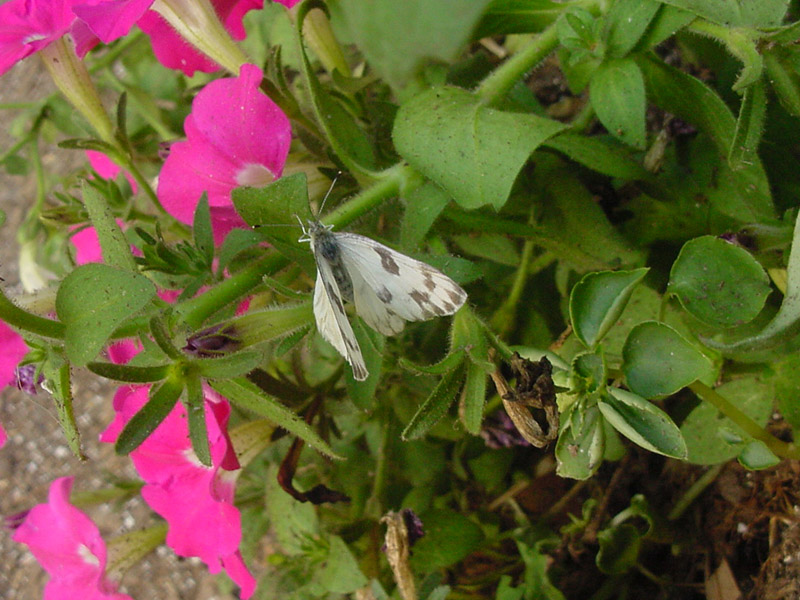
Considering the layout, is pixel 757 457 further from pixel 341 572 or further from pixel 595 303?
pixel 341 572

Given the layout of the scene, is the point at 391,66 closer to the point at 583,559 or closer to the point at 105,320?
the point at 105,320

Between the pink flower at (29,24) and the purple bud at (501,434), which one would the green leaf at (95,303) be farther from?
the purple bud at (501,434)

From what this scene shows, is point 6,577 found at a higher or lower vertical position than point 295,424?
lower

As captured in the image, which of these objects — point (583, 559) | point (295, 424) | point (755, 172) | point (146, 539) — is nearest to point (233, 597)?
point (146, 539)

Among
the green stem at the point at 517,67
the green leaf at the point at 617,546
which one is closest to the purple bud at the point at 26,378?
the green stem at the point at 517,67

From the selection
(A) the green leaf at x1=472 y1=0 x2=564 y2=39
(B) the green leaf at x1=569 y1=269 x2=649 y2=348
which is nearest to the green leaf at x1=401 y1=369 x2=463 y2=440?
(B) the green leaf at x1=569 y1=269 x2=649 y2=348
